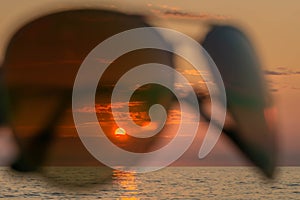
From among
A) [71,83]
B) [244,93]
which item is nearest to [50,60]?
[71,83]

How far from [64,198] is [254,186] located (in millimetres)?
10100

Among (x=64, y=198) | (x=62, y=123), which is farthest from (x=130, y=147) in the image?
(x=64, y=198)

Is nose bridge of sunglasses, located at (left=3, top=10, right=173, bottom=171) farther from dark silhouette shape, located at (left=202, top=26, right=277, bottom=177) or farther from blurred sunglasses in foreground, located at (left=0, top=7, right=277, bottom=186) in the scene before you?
dark silhouette shape, located at (left=202, top=26, right=277, bottom=177)

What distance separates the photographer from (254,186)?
1308 inches

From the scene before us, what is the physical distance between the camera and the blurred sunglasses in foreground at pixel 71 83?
4434mm

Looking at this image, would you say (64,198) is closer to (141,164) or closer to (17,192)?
(17,192)

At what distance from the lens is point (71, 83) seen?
14.6ft

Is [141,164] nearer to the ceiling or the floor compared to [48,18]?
nearer to the floor

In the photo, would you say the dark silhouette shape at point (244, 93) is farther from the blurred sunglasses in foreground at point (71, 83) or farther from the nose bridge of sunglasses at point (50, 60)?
the nose bridge of sunglasses at point (50, 60)

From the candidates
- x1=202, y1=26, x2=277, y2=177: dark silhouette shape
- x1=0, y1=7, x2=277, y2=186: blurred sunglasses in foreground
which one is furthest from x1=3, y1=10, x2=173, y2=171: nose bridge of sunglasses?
x1=202, y1=26, x2=277, y2=177: dark silhouette shape

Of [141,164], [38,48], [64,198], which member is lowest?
[141,164]

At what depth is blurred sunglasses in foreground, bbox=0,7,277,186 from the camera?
4.43 meters

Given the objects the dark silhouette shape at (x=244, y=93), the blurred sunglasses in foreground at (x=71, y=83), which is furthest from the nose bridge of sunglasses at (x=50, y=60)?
the dark silhouette shape at (x=244, y=93)

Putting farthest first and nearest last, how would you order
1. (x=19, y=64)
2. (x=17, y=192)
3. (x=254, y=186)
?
(x=254, y=186) → (x=17, y=192) → (x=19, y=64)
